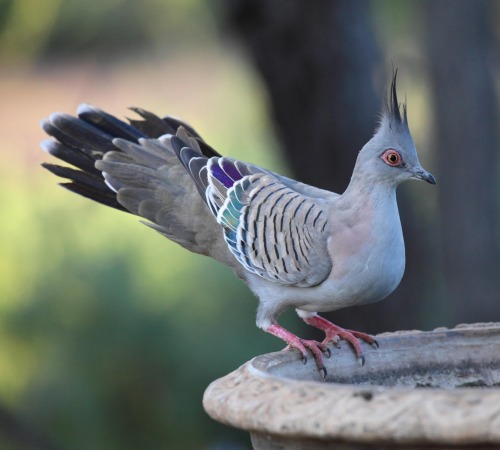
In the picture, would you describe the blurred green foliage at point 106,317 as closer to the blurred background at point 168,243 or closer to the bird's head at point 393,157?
the blurred background at point 168,243

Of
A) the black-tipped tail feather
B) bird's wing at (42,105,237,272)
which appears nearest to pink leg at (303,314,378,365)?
bird's wing at (42,105,237,272)

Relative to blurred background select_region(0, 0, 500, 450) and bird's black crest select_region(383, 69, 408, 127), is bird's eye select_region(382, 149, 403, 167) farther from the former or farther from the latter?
blurred background select_region(0, 0, 500, 450)

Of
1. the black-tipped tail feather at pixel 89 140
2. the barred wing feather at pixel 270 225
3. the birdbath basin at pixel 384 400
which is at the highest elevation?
the black-tipped tail feather at pixel 89 140

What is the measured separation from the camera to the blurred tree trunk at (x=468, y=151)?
5.21m

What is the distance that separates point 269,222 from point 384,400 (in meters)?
1.48

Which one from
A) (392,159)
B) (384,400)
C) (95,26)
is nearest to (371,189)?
(392,159)

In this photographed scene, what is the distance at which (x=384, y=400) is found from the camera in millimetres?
1864

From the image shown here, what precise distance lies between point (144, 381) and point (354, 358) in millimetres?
A: 3412

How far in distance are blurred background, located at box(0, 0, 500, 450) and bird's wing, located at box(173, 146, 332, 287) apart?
1.23 metres

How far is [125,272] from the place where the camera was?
6.53m

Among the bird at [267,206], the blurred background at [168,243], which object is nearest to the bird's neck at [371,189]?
the bird at [267,206]

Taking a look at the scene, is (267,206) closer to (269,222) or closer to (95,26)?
Answer: (269,222)

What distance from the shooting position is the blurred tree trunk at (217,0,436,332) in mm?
5109

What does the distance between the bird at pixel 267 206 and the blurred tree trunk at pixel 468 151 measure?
1.93 meters
